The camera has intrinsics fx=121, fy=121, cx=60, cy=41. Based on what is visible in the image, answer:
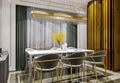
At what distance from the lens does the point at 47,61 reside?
8.84ft

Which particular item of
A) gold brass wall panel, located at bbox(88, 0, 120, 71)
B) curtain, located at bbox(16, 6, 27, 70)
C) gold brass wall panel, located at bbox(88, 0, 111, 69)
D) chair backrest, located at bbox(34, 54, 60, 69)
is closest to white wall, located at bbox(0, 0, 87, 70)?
curtain, located at bbox(16, 6, 27, 70)

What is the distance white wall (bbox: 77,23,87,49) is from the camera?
19.1ft

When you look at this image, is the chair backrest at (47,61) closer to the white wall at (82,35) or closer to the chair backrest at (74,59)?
the chair backrest at (74,59)

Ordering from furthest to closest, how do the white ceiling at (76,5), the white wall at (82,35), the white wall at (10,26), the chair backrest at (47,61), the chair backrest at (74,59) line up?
the white wall at (82,35)
the white ceiling at (76,5)
the white wall at (10,26)
the chair backrest at (74,59)
the chair backrest at (47,61)

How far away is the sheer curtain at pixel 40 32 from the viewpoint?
187 inches

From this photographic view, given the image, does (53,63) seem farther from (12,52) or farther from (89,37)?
(89,37)

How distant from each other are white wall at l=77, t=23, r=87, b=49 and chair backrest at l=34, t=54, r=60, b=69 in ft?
10.6

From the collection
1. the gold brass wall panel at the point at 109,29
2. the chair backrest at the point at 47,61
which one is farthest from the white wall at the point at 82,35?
the chair backrest at the point at 47,61

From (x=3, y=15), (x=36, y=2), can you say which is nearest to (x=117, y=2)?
(x=36, y=2)

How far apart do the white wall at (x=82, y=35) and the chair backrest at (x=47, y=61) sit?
3.23 meters

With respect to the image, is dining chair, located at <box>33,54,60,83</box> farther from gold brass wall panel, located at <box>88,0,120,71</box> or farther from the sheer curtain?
gold brass wall panel, located at <box>88,0,120,71</box>

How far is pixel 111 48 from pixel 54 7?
2833 mm

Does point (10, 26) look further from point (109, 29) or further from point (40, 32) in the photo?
point (109, 29)

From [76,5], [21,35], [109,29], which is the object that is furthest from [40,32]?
[109,29]
